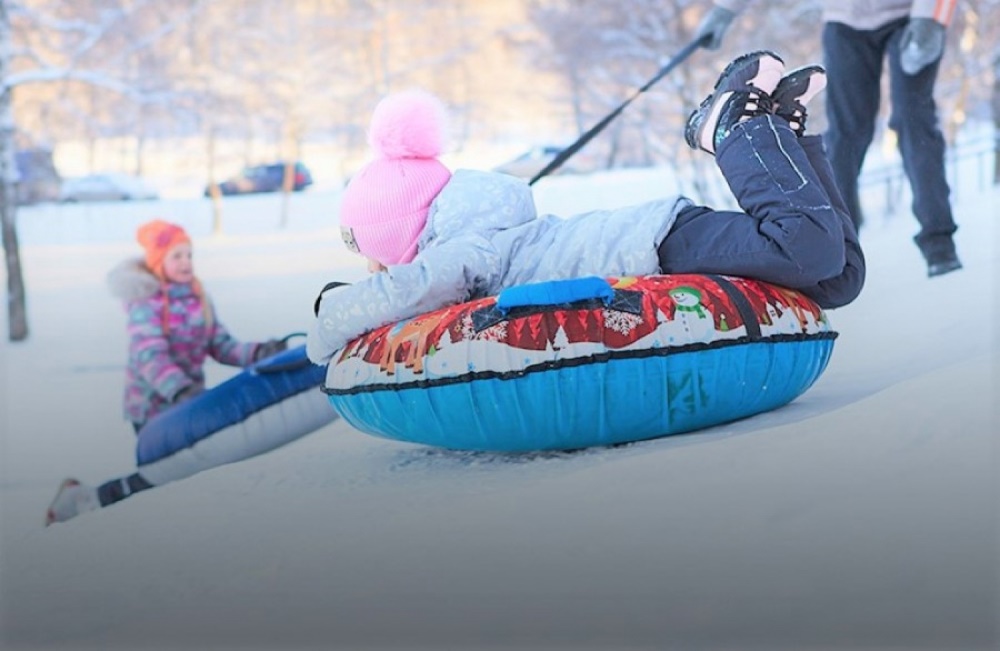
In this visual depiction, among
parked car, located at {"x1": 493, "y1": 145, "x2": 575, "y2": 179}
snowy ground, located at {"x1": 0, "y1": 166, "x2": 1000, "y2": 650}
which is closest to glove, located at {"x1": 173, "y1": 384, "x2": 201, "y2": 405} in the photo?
snowy ground, located at {"x1": 0, "y1": 166, "x2": 1000, "y2": 650}

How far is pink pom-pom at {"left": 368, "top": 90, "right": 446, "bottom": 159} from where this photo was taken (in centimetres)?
210

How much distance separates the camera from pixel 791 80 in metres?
1.93

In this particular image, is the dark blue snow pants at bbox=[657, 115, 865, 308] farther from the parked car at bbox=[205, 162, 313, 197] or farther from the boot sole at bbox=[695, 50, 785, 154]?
the parked car at bbox=[205, 162, 313, 197]

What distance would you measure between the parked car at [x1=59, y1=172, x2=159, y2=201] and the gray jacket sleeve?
10838 millimetres

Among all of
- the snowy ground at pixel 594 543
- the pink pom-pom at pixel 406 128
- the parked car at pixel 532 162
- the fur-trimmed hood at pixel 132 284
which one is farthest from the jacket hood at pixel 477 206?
the parked car at pixel 532 162

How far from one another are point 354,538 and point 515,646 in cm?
40

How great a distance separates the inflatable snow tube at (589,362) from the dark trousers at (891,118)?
4.08 feet

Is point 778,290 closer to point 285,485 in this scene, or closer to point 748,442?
point 748,442

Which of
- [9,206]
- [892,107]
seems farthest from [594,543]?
[9,206]

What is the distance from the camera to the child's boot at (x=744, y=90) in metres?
1.90

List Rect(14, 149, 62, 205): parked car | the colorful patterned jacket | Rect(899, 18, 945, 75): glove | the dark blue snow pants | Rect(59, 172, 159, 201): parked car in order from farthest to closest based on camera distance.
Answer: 1. Rect(59, 172, 159, 201): parked car
2. Rect(14, 149, 62, 205): parked car
3. the colorful patterned jacket
4. Rect(899, 18, 945, 75): glove
5. the dark blue snow pants

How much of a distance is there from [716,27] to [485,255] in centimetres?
152

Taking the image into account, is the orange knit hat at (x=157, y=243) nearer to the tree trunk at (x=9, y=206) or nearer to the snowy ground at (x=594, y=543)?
the snowy ground at (x=594, y=543)

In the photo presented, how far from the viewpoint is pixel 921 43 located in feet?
8.73
